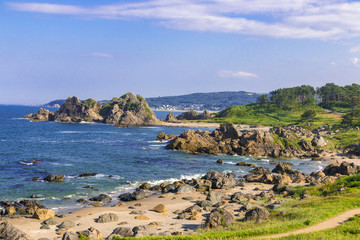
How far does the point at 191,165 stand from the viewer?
8088 centimetres

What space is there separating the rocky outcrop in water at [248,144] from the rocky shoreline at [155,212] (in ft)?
129

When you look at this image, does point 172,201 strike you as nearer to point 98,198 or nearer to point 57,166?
point 98,198

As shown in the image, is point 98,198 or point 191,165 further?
point 191,165

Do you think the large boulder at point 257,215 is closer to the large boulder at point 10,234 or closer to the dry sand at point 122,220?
the dry sand at point 122,220

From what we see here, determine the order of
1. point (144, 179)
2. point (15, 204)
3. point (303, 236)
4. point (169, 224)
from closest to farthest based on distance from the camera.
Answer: point (303, 236)
point (169, 224)
point (15, 204)
point (144, 179)

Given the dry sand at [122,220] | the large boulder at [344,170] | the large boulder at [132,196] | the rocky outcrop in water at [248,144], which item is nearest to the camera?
the dry sand at [122,220]

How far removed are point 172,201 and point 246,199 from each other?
11832 millimetres

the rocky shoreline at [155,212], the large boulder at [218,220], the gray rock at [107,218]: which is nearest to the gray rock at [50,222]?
the rocky shoreline at [155,212]

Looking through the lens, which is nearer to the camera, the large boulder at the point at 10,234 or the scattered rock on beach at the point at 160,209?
the large boulder at the point at 10,234

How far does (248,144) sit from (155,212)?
2607 inches

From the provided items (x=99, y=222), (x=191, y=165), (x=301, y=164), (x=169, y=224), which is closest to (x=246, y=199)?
(x=169, y=224)

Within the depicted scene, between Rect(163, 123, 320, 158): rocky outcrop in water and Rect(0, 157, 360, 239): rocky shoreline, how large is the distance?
129 feet

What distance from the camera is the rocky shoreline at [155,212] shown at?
32.5m

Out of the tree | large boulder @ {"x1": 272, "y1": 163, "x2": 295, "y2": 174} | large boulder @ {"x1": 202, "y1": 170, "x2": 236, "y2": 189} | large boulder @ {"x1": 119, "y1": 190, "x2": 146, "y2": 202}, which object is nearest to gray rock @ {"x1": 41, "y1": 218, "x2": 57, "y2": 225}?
large boulder @ {"x1": 119, "y1": 190, "x2": 146, "y2": 202}
